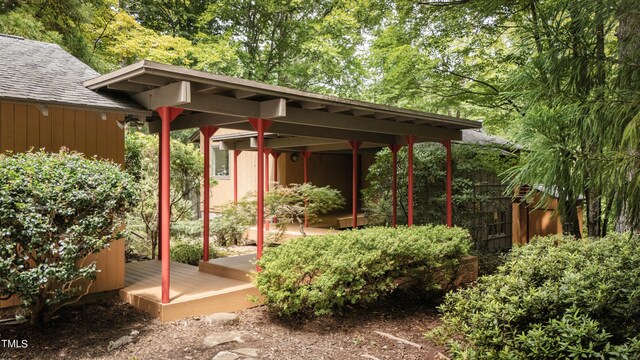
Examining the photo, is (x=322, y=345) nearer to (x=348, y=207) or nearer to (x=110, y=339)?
(x=110, y=339)

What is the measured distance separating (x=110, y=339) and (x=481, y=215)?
8925 mm

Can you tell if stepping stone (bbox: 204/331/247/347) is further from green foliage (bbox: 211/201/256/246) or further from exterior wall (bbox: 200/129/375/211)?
exterior wall (bbox: 200/129/375/211)

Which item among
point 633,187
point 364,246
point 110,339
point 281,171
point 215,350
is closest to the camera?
point 633,187

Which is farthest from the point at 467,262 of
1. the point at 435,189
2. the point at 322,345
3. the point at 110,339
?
the point at 110,339

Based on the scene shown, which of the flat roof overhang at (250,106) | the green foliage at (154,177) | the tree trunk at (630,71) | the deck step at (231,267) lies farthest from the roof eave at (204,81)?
the tree trunk at (630,71)

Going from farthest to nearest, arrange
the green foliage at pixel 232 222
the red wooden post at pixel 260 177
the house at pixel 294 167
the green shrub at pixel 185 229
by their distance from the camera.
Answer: the house at pixel 294 167, the green shrub at pixel 185 229, the green foliage at pixel 232 222, the red wooden post at pixel 260 177

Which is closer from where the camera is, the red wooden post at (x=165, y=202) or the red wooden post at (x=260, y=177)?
the red wooden post at (x=165, y=202)

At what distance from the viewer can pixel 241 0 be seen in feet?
56.4

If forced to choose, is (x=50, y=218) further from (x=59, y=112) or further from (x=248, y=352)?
(x=248, y=352)

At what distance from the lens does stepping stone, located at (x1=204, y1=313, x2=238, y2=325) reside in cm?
523

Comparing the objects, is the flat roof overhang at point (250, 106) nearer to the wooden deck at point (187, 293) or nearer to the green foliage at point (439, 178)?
the green foliage at point (439, 178)

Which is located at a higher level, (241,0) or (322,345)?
(241,0)

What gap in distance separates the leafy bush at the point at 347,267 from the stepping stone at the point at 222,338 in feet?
2.05

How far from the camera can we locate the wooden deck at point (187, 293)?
5.33m
